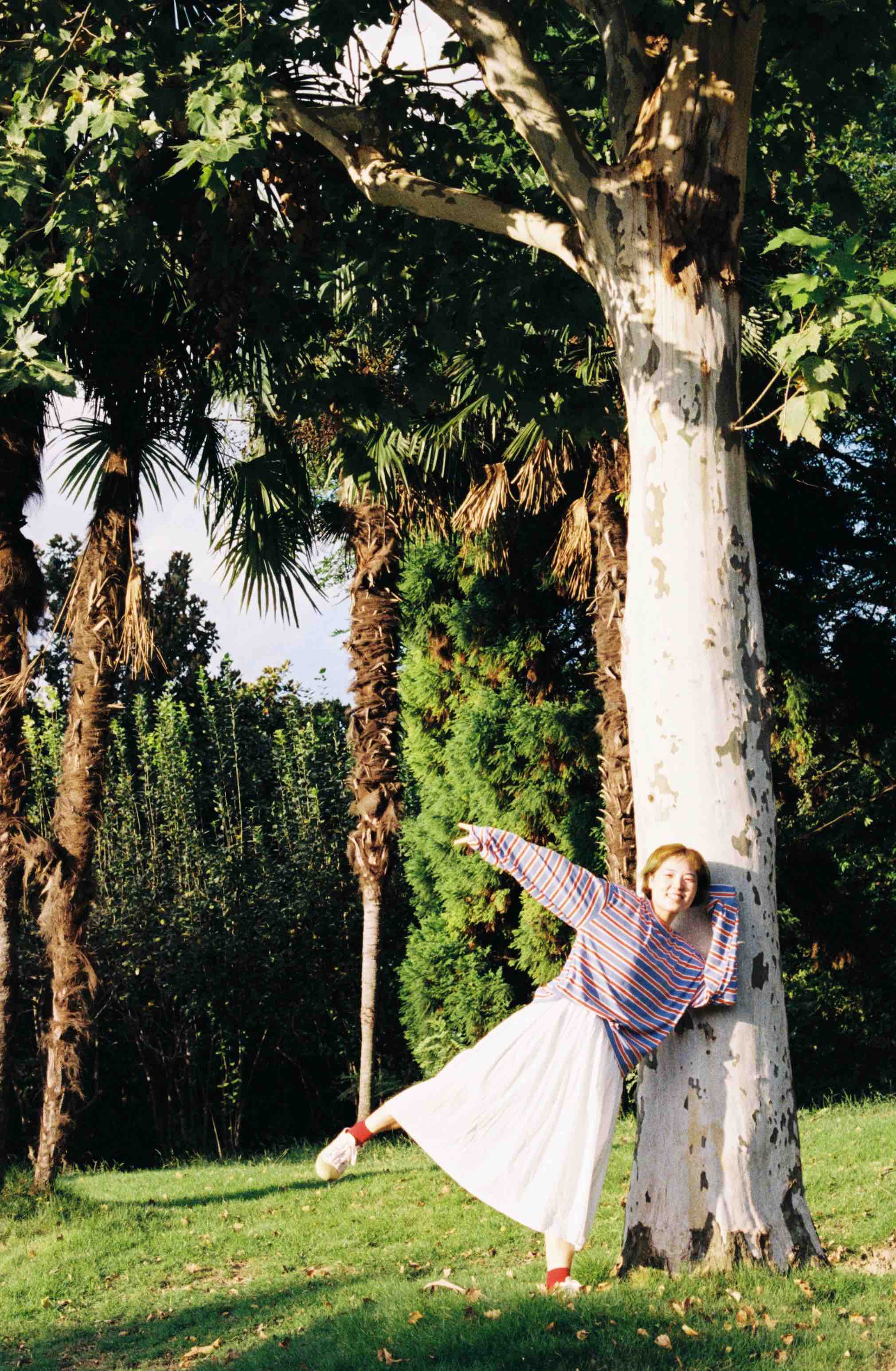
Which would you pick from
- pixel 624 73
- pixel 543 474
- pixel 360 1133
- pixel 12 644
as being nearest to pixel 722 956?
pixel 360 1133

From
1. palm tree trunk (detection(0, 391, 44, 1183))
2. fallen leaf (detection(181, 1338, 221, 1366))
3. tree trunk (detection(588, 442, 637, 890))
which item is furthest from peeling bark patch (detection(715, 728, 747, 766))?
palm tree trunk (detection(0, 391, 44, 1183))

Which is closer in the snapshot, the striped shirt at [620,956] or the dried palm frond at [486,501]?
the striped shirt at [620,956]

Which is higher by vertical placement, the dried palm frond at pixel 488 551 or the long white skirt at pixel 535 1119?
the dried palm frond at pixel 488 551

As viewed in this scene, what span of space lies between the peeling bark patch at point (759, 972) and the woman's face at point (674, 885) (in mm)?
414

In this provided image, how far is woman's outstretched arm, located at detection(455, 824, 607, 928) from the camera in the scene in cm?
512

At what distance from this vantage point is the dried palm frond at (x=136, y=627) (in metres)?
10.2

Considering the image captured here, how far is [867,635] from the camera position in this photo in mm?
14273

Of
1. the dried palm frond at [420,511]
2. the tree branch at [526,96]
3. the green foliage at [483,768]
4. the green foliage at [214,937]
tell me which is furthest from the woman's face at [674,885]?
the green foliage at [214,937]

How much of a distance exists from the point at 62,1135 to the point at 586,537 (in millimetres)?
6828

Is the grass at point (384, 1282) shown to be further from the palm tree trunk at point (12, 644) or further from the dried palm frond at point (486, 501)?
the dried palm frond at point (486, 501)

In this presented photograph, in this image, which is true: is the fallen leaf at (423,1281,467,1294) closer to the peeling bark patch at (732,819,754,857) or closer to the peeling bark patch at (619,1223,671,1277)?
the peeling bark patch at (619,1223,671,1277)

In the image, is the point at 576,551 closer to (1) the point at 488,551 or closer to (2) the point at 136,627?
(1) the point at 488,551

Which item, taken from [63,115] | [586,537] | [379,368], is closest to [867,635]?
[586,537]

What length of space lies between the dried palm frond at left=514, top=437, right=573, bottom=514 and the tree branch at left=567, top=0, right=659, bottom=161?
5.27m
